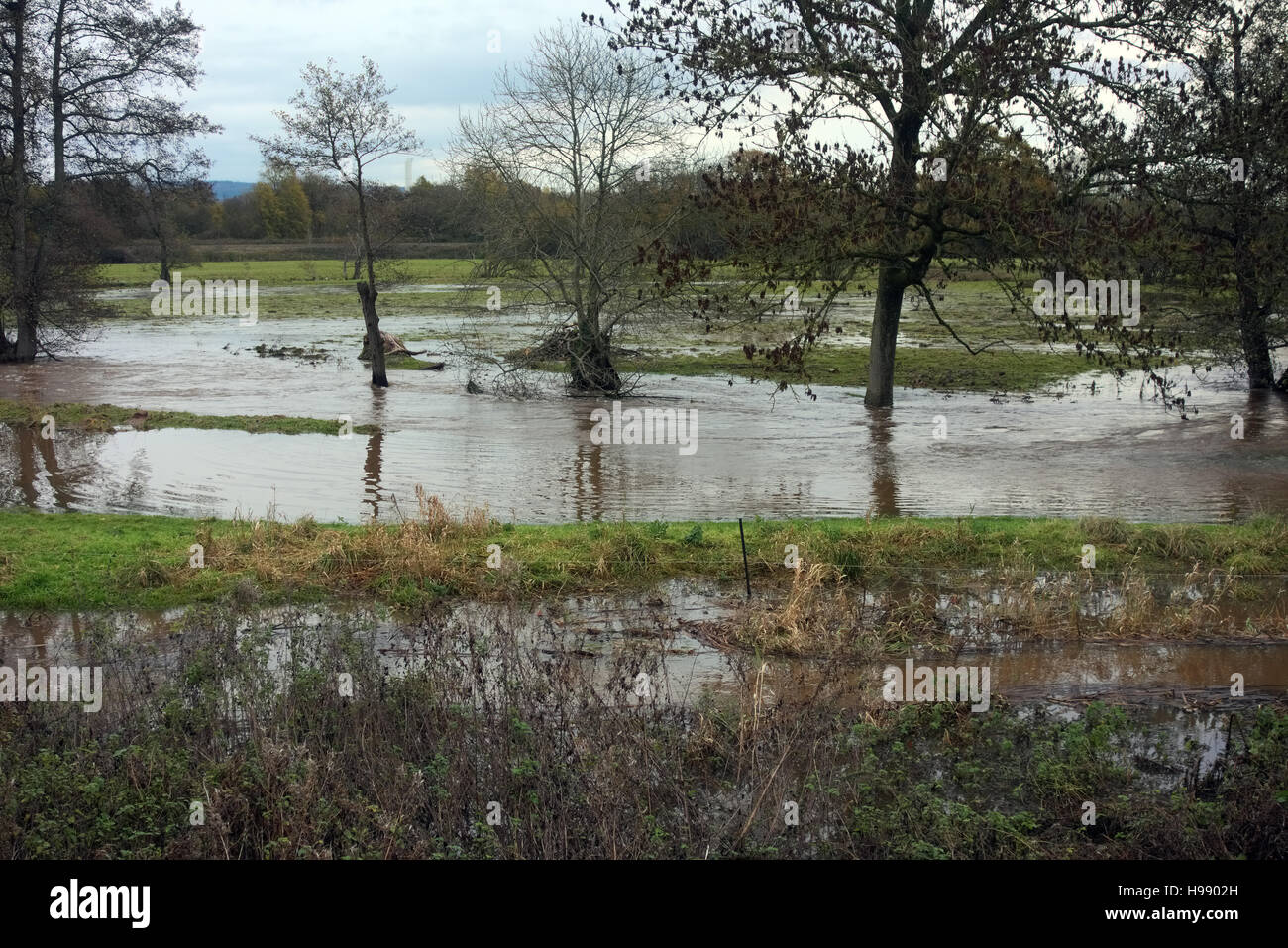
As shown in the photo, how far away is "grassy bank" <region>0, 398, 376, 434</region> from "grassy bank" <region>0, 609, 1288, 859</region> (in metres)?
15.2

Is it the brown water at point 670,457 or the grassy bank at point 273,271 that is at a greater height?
the grassy bank at point 273,271

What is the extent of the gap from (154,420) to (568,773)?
64.4ft

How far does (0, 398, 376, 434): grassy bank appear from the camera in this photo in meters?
23.4

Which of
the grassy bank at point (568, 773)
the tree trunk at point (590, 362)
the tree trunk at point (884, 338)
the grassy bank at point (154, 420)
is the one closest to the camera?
the grassy bank at point (568, 773)

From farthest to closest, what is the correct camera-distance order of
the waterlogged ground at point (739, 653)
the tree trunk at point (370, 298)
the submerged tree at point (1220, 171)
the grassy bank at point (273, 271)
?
the grassy bank at point (273, 271) → the tree trunk at point (370, 298) → the submerged tree at point (1220, 171) → the waterlogged ground at point (739, 653)

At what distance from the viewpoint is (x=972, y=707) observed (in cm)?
841

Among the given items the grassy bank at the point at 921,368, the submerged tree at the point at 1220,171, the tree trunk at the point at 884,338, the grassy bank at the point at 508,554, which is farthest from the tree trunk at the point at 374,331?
the submerged tree at the point at 1220,171

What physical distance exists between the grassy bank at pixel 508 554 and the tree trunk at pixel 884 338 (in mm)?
11727

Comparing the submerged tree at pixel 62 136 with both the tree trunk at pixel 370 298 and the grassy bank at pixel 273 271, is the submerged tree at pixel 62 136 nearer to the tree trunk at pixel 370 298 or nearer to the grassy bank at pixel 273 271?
the tree trunk at pixel 370 298

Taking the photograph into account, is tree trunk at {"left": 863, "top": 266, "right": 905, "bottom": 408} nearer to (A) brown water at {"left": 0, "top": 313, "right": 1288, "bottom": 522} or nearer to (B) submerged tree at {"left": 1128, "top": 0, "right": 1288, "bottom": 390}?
(A) brown water at {"left": 0, "top": 313, "right": 1288, "bottom": 522}

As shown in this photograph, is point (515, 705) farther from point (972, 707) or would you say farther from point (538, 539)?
point (538, 539)

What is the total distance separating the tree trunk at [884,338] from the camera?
24.9 meters

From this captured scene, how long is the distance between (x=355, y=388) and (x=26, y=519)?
16.6 m
